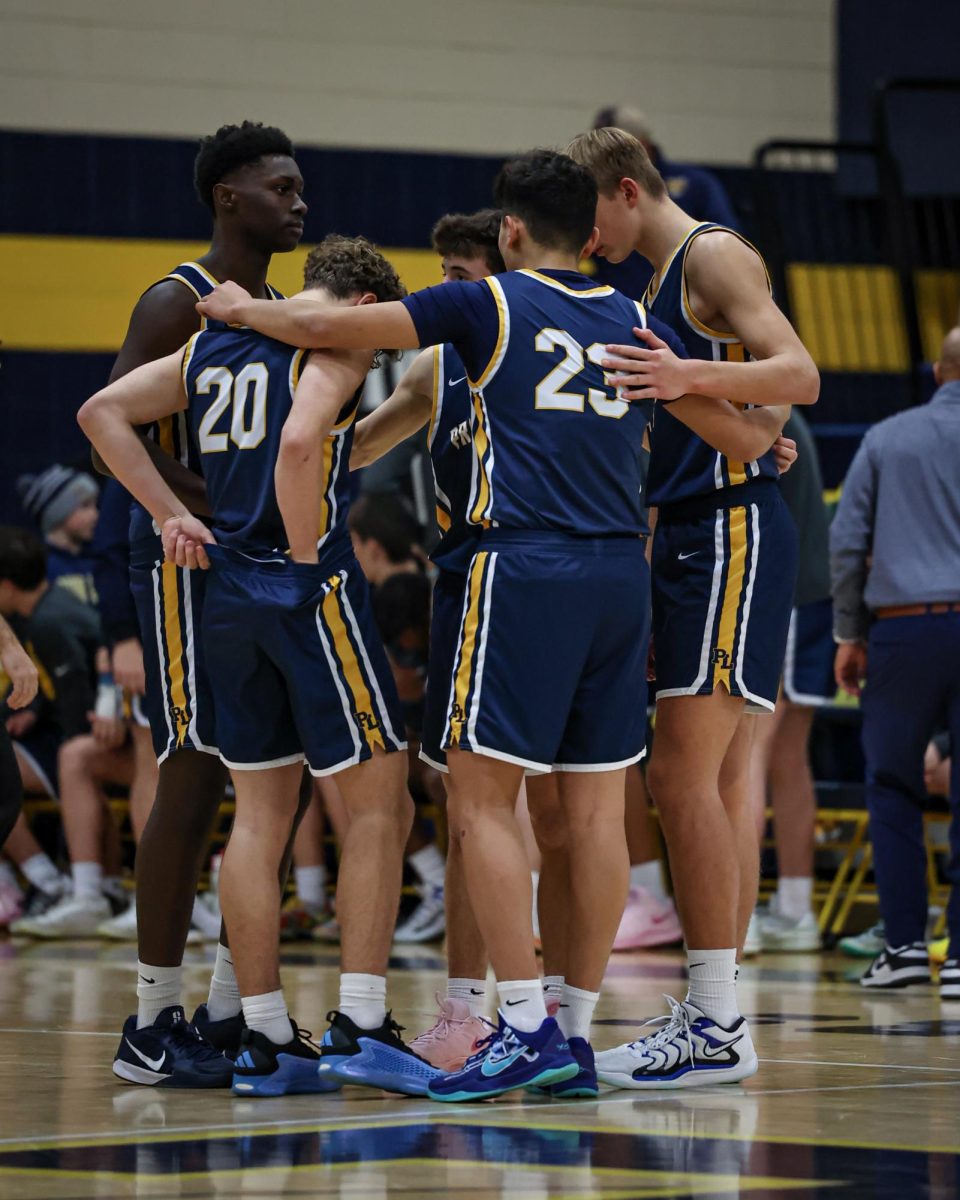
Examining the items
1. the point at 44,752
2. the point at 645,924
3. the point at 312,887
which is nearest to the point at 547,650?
the point at 645,924

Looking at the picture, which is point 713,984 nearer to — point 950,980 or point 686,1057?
point 686,1057

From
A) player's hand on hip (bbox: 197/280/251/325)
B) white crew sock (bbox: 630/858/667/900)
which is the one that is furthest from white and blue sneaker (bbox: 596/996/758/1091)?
white crew sock (bbox: 630/858/667/900)

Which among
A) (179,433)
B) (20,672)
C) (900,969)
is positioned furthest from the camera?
(900,969)

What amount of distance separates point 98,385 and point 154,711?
6960mm

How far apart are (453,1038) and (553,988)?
24 centimetres

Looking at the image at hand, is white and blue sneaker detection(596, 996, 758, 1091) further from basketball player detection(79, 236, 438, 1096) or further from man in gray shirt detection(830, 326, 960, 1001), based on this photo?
man in gray shirt detection(830, 326, 960, 1001)

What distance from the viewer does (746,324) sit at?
4.19m

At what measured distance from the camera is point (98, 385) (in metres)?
11.0

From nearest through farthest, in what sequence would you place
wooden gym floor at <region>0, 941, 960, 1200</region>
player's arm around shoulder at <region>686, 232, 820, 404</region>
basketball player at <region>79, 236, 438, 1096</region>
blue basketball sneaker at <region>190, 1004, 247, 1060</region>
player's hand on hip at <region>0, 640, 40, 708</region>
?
wooden gym floor at <region>0, 941, 960, 1200</region>, basketball player at <region>79, 236, 438, 1096</region>, player's arm around shoulder at <region>686, 232, 820, 404</region>, blue basketball sneaker at <region>190, 1004, 247, 1060</region>, player's hand on hip at <region>0, 640, 40, 708</region>

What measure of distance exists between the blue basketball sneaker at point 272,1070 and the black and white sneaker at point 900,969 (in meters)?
2.89

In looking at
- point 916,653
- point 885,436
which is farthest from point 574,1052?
point 885,436

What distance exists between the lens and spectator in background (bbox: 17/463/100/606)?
9625mm

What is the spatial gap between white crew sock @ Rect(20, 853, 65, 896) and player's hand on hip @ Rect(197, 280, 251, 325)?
5084 millimetres

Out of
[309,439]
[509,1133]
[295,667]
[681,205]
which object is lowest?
[509,1133]
